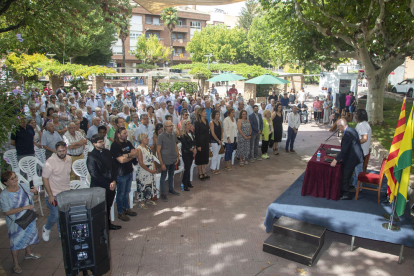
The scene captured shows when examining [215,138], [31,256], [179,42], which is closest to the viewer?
[31,256]

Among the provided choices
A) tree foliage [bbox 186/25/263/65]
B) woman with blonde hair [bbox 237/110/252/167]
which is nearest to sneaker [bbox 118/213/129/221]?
woman with blonde hair [bbox 237/110/252/167]

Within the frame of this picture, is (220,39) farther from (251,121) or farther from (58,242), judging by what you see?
(58,242)

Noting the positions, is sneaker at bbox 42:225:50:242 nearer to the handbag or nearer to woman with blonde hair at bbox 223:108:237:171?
the handbag

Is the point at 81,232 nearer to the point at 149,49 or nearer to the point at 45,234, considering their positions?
the point at 45,234

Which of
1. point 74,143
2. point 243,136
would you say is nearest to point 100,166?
point 74,143

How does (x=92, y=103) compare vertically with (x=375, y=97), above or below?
below

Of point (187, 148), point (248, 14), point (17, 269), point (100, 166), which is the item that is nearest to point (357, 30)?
point (187, 148)

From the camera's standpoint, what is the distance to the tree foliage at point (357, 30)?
10.1 meters

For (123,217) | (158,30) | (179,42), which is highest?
(158,30)

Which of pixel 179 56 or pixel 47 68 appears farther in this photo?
pixel 179 56

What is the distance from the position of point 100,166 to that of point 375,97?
38.4 ft

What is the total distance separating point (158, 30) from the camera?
61312mm

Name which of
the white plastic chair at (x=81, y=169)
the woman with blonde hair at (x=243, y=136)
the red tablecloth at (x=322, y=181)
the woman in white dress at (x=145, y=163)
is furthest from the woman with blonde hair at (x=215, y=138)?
the white plastic chair at (x=81, y=169)

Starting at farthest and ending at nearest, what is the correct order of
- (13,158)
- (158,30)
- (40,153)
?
(158,30), (40,153), (13,158)
